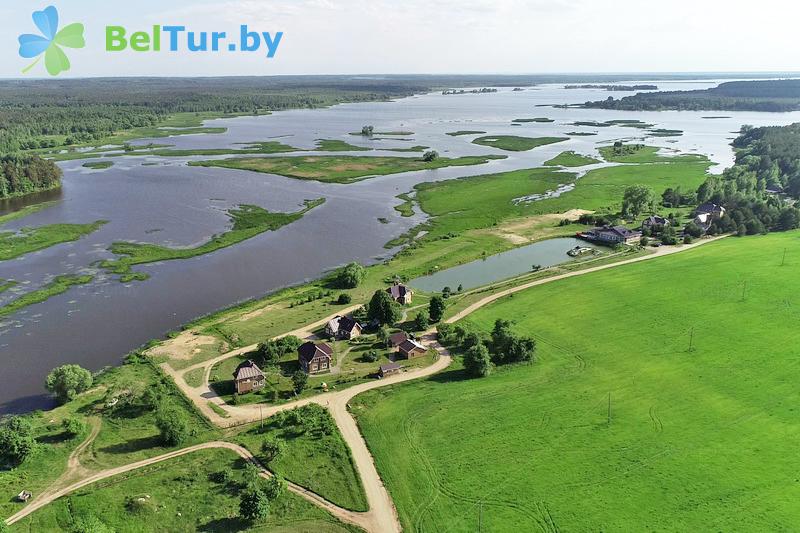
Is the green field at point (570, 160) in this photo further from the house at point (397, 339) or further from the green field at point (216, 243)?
the house at point (397, 339)

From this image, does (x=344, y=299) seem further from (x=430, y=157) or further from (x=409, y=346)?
(x=430, y=157)

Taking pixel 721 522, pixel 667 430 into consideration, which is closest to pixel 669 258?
pixel 667 430

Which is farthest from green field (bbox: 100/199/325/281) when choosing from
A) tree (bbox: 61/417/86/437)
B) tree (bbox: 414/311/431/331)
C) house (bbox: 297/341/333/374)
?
tree (bbox: 414/311/431/331)

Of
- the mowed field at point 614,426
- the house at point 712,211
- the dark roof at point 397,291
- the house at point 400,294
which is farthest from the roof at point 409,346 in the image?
the house at point 712,211

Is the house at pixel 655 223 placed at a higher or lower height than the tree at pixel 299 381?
higher

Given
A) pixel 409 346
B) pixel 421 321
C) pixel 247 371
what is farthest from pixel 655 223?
pixel 247 371

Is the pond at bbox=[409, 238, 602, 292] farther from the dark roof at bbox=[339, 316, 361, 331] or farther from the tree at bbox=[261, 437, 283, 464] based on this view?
the tree at bbox=[261, 437, 283, 464]

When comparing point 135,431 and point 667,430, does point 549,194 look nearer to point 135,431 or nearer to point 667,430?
point 667,430
